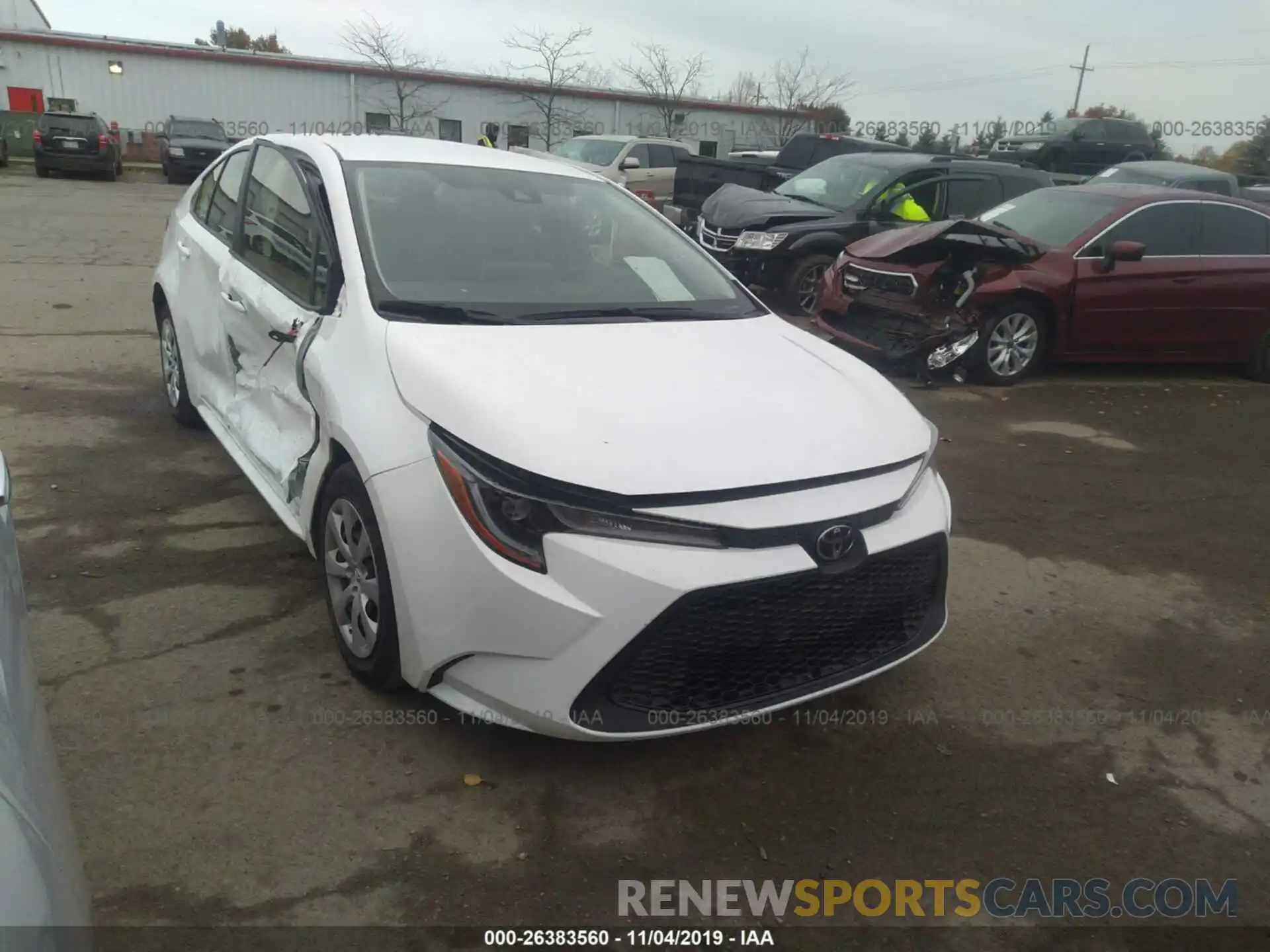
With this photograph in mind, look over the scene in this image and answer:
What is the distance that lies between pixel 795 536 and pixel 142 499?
3.33m

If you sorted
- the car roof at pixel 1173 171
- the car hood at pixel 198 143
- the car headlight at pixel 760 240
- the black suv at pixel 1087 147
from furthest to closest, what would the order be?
the car hood at pixel 198 143, the black suv at pixel 1087 147, the car roof at pixel 1173 171, the car headlight at pixel 760 240

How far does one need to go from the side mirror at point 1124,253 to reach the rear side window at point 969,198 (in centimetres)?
281

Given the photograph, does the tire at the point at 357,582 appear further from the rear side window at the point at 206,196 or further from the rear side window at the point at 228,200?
the rear side window at the point at 206,196

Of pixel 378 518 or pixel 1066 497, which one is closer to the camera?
pixel 378 518

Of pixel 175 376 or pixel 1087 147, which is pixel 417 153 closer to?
pixel 175 376

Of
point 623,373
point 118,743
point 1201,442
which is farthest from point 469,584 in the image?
point 1201,442

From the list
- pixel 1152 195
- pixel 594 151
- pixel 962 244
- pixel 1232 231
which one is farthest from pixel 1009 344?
pixel 594 151

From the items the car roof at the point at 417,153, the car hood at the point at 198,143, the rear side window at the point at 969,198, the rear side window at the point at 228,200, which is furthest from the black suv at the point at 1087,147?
the rear side window at the point at 228,200

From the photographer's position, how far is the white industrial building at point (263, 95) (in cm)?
3266

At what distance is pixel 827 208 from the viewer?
10.5m

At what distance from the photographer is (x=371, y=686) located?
122 inches

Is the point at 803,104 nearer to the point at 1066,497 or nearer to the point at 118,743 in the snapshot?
the point at 1066,497

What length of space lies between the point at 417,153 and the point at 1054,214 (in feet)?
20.8

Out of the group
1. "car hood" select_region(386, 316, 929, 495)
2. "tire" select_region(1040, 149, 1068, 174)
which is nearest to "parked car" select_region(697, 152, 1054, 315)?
"car hood" select_region(386, 316, 929, 495)
